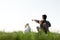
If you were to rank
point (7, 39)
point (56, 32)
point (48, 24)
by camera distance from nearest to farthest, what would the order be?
point (7, 39), point (56, 32), point (48, 24)

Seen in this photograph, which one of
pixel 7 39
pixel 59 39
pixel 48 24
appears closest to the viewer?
pixel 7 39

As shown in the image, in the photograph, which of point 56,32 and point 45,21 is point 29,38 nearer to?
point 56,32

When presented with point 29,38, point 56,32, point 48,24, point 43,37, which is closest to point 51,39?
point 43,37

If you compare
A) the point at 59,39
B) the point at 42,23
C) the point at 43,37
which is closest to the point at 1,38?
the point at 43,37

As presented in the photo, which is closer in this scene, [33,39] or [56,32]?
[33,39]

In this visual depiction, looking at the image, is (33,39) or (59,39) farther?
(59,39)

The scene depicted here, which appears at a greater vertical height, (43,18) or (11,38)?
(43,18)

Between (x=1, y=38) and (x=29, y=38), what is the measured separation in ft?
2.23

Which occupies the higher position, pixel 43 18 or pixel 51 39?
pixel 43 18

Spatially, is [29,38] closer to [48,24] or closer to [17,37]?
[17,37]

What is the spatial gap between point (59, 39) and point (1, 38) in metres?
1.55

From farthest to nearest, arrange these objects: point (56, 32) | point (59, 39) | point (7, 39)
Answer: point (56, 32), point (59, 39), point (7, 39)

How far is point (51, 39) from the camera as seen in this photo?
18.5ft

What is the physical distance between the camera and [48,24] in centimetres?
1052
